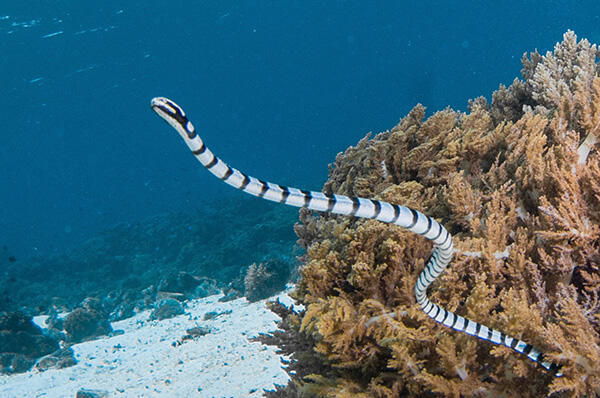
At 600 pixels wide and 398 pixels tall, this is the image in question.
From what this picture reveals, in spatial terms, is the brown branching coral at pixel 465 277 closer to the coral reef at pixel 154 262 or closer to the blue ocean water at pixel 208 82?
the coral reef at pixel 154 262

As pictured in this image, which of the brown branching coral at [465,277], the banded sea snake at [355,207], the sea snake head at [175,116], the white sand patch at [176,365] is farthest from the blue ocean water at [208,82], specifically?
the sea snake head at [175,116]

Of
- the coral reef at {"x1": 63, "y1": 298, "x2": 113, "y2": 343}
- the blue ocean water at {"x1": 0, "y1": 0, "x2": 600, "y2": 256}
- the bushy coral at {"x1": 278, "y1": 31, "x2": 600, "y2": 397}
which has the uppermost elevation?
the blue ocean water at {"x1": 0, "y1": 0, "x2": 600, "y2": 256}

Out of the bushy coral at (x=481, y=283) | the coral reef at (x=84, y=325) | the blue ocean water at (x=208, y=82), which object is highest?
the blue ocean water at (x=208, y=82)

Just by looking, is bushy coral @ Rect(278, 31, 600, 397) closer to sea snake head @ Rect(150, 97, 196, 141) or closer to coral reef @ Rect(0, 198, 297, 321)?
sea snake head @ Rect(150, 97, 196, 141)

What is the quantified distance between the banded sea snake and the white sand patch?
11.5 feet

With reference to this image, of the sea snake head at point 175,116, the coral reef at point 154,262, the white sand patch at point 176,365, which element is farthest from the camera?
the coral reef at point 154,262

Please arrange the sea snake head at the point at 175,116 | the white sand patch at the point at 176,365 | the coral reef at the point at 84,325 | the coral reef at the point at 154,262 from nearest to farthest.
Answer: the sea snake head at the point at 175,116 → the white sand patch at the point at 176,365 → the coral reef at the point at 84,325 → the coral reef at the point at 154,262

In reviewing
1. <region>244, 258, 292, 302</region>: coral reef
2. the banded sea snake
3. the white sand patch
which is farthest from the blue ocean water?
the banded sea snake

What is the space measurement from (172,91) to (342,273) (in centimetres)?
6483

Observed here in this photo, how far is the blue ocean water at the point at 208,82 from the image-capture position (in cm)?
3603

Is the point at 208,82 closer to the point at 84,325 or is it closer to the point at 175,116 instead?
the point at 84,325

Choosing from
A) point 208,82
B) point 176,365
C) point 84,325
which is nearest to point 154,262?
point 84,325

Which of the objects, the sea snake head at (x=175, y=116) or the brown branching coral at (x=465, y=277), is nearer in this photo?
the sea snake head at (x=175, y=116)

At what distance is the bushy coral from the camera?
2.27 meters
